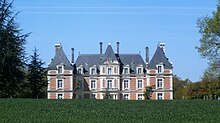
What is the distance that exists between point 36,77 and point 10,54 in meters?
Result: 23.9

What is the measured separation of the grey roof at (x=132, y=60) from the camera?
83.7 metres

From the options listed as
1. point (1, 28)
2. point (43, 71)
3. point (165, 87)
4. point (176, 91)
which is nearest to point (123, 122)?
point (1, 28)

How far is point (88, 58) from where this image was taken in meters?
85.9

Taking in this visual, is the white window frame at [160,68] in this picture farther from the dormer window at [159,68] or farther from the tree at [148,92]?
the tree at [148,92]

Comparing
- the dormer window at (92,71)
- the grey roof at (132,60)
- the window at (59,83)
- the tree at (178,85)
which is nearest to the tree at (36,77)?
the window at (59,83)

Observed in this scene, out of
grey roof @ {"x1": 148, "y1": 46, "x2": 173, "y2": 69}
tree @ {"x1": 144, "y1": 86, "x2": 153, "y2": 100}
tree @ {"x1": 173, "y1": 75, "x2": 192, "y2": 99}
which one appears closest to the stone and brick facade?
grey roof @ {"x1": 148, "y1": 46, "x2": 173, "y2": 69}

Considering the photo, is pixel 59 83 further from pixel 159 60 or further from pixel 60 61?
pixel 159 60

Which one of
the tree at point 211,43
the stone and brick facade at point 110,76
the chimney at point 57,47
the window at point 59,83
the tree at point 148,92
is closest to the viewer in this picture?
the tree at point 211,43

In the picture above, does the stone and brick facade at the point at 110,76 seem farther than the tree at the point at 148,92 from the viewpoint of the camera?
Yes

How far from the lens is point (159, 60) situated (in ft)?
269

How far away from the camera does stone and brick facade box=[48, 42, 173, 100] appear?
263 feet

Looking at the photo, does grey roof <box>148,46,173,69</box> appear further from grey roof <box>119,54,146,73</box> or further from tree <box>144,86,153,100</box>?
tree <box>144,86,153,100</box>

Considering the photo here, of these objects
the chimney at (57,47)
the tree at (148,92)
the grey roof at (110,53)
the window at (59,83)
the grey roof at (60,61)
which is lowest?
the tree at (148,92)

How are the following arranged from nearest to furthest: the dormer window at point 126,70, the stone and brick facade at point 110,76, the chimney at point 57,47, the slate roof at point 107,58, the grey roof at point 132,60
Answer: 1. the stone and brick facade at point 110,76
2. the dormer window at point 126,70
3. the slate roof at point 107,58
4. the grey roof at point 132,60
5. the chimney at point 57,47
